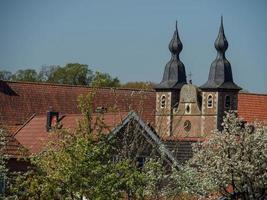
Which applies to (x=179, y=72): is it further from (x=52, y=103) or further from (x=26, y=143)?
(x=26, y=143)

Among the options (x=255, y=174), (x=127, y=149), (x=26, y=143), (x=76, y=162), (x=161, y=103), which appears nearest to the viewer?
(x=76, y=162)

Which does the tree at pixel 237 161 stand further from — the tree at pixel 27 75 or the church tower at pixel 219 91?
the tree at pixel 27 75

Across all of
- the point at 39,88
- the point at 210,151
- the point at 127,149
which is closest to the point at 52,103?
the point at 39,88

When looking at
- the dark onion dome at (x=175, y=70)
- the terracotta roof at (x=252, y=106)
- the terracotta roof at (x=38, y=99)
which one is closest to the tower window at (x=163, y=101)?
the dark onion dome at (x=175, y=70)

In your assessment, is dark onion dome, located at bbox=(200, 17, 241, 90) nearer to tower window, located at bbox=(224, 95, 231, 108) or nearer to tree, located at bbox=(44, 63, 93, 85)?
tower window, located at bbox=(224, 95, 231, 108)

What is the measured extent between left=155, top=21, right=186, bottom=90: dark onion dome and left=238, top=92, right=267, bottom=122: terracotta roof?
443cm

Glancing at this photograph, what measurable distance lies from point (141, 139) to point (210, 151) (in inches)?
473

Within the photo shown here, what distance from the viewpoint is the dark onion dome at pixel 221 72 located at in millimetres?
61656

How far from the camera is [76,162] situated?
706 inches

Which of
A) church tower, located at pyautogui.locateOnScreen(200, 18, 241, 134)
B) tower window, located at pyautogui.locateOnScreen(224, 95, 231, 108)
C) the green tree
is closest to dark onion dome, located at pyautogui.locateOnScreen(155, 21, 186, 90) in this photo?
church tower, located at pyautogui.locateOnScreen(200, 18, 241, 134)

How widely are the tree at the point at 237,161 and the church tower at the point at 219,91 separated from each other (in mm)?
24764

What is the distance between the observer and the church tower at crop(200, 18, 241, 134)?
61.3 m

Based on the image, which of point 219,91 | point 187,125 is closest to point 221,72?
point 219,91

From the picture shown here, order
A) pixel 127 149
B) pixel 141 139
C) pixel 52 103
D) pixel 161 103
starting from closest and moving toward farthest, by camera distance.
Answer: pixel 127 149 < pixel 141 139 < pixel 52 103 < pixel 161 103
